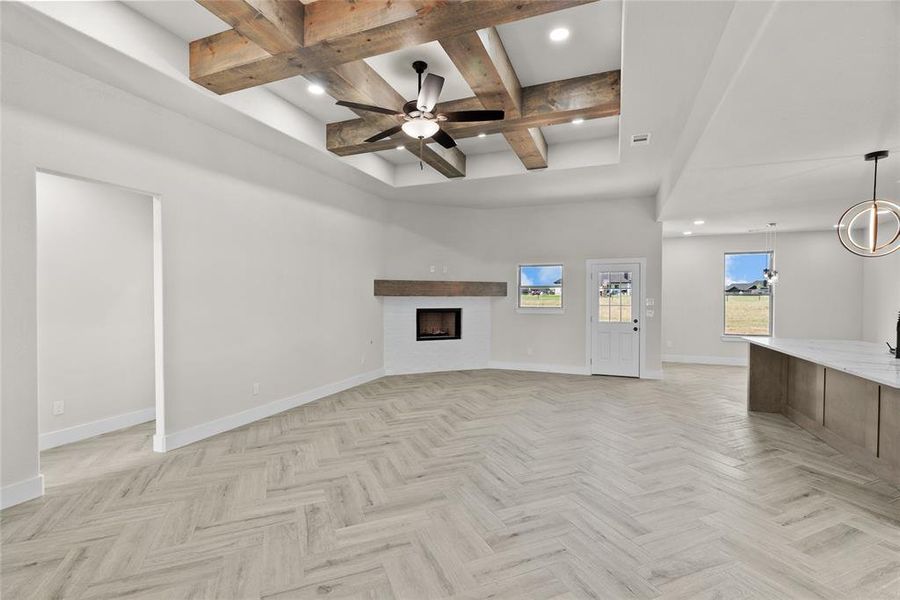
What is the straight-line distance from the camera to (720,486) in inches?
116

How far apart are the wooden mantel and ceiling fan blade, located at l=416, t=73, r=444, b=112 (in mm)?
3818

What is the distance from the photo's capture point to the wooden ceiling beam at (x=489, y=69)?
2.82 metres

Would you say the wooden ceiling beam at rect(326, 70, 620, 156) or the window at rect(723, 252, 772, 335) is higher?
the wooden ceiling beam at rect(326, 70, 620, 156)

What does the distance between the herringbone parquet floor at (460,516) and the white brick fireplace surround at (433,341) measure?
2.70m

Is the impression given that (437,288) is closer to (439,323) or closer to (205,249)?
(439,323)

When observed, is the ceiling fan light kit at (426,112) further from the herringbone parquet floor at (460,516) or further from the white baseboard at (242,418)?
the white baseboard at (242,418)

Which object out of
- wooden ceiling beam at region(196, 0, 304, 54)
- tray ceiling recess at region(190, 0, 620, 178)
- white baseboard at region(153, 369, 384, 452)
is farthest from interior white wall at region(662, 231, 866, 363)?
wooden ceiling beam at region(196, 0, 304, 54)

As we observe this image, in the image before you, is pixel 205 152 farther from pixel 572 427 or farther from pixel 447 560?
pixel 572 427

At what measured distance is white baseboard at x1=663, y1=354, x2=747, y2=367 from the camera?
8125 millimetres

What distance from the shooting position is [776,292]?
7949 millimetres

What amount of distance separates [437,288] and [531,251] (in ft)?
6.28

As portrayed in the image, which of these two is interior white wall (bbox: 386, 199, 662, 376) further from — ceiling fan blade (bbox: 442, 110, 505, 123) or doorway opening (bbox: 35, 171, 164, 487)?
ceiling fan blade (bbox: 442, 110, 505, 123)

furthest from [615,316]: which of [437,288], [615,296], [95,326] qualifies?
[95,326]

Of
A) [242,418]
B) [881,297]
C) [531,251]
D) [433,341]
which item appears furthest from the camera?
[531,251]
